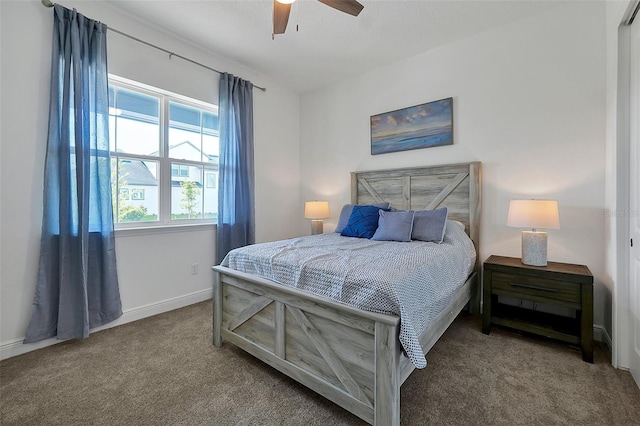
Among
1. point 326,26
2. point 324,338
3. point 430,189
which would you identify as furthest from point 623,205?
point 326,26

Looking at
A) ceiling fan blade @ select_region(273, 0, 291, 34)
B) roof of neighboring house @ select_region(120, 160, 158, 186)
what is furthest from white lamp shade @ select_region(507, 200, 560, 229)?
roof of neighboring house @ select_region(120, 160, 158, 186)

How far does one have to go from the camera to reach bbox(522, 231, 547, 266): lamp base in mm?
2197

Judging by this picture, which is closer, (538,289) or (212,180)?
(538,289)

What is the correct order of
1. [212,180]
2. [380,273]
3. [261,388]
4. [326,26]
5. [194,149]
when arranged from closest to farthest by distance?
1. [380,273]
2. [261,388]
3. [326,26]
4. [194,149]
5. [212,180]

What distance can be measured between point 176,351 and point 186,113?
252 centimetres

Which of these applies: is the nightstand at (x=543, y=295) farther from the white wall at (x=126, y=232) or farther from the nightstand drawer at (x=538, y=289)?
the white wall at (x=126, y=232)

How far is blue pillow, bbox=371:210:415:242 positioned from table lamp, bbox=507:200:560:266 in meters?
0.84

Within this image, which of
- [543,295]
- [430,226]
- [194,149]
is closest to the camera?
[543,295]

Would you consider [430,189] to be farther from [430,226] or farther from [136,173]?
[136,173]

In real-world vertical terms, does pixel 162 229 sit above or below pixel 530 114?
below

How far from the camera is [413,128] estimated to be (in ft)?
10.6

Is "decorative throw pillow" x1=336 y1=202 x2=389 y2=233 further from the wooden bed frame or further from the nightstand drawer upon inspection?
the nightstand drawer

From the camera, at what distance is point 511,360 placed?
1920 millimetres

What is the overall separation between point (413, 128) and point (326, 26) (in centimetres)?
146
